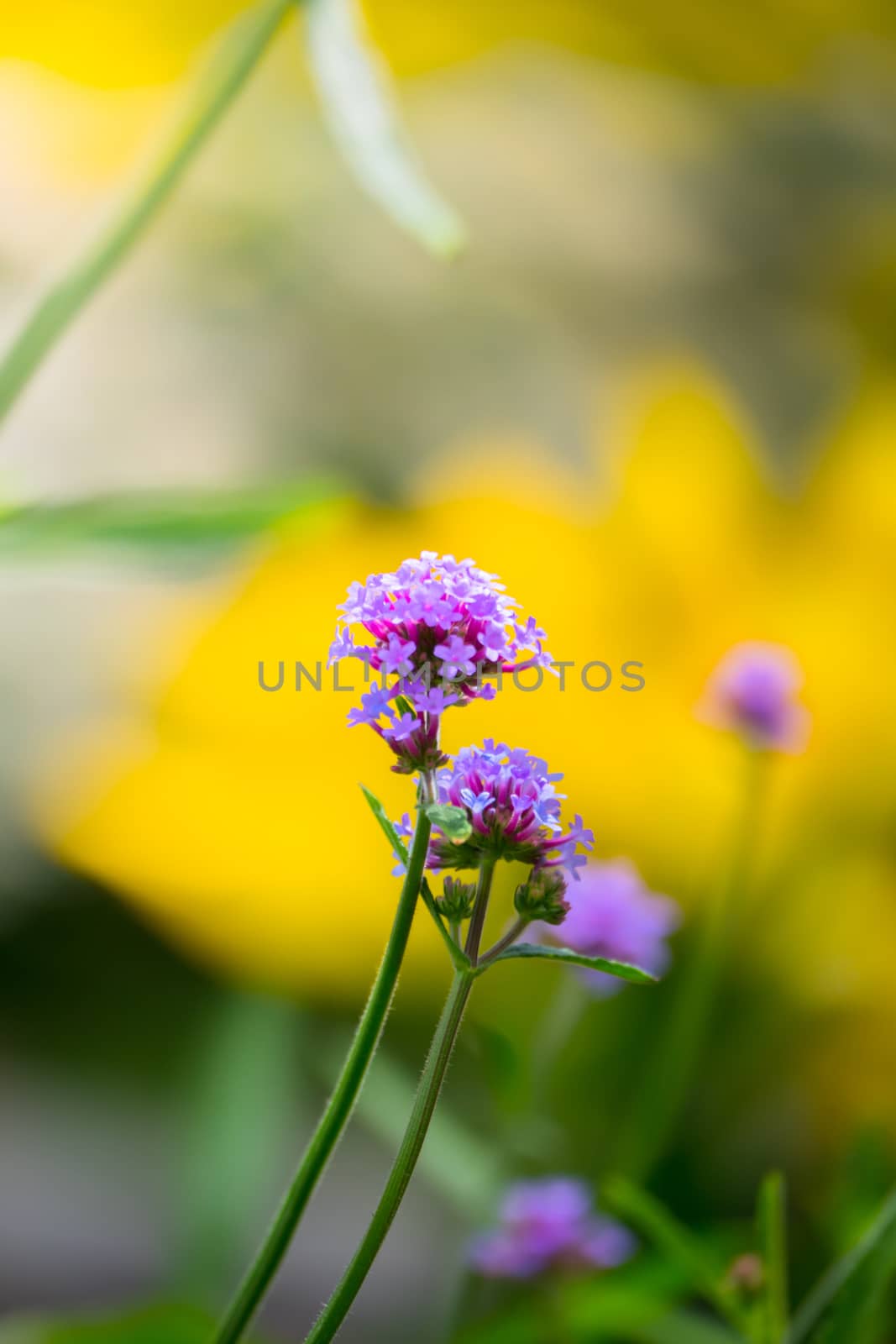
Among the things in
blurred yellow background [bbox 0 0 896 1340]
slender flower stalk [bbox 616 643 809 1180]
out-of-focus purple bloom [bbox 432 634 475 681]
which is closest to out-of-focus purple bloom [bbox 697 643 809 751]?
slender flower stalk [bbox 616 643 809 1180]

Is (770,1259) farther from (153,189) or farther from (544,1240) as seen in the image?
(153,189)

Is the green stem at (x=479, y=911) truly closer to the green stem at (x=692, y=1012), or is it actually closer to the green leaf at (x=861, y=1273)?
the green leaf at (x=861, y=1273)

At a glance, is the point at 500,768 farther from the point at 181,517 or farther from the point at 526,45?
the point at 526,45

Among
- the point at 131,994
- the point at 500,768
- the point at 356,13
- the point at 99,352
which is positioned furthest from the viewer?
the point at 99,352

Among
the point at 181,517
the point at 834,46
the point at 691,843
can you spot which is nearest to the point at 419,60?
the point at 834,46

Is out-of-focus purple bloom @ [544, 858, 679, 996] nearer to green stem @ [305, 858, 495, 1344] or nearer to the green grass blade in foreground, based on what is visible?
the green grass blade in foreground

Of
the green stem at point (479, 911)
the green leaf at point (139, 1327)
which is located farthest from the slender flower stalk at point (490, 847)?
the green leaf at point (139, 1327)
